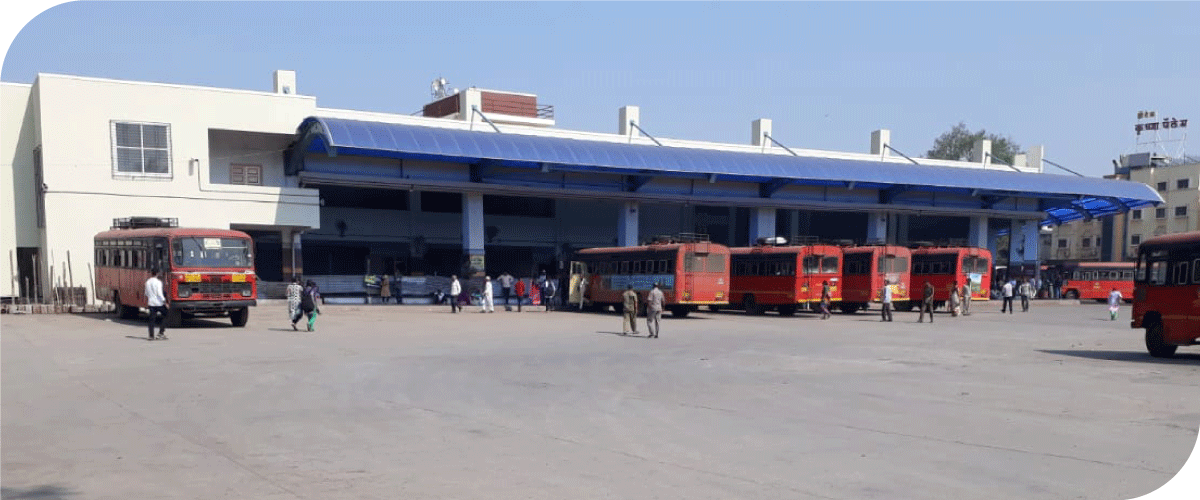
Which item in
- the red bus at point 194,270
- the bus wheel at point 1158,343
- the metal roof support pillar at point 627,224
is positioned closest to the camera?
the bus wheel at point 1158,343

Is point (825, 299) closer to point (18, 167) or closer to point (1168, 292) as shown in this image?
point (1168, 292)

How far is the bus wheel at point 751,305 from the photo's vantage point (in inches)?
1430

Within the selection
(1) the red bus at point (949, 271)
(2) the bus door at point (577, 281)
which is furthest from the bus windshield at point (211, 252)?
(1) the red bus at point (949, 271)

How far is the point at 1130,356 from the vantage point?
18844mm

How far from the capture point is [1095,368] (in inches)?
646

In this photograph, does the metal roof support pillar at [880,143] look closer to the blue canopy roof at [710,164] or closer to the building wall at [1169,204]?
the blue canopy roof at [710,164]

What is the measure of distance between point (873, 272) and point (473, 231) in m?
17.0

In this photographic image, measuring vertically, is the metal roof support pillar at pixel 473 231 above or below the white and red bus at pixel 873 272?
above

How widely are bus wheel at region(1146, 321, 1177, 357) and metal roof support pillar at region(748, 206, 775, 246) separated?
2770 centimetres

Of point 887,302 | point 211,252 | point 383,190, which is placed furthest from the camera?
point 383,190

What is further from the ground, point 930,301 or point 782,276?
point 782,276

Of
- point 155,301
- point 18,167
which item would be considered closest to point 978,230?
point 155,301

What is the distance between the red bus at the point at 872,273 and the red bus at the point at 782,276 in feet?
3.37

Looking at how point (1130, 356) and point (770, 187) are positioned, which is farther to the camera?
point (770, 187)
